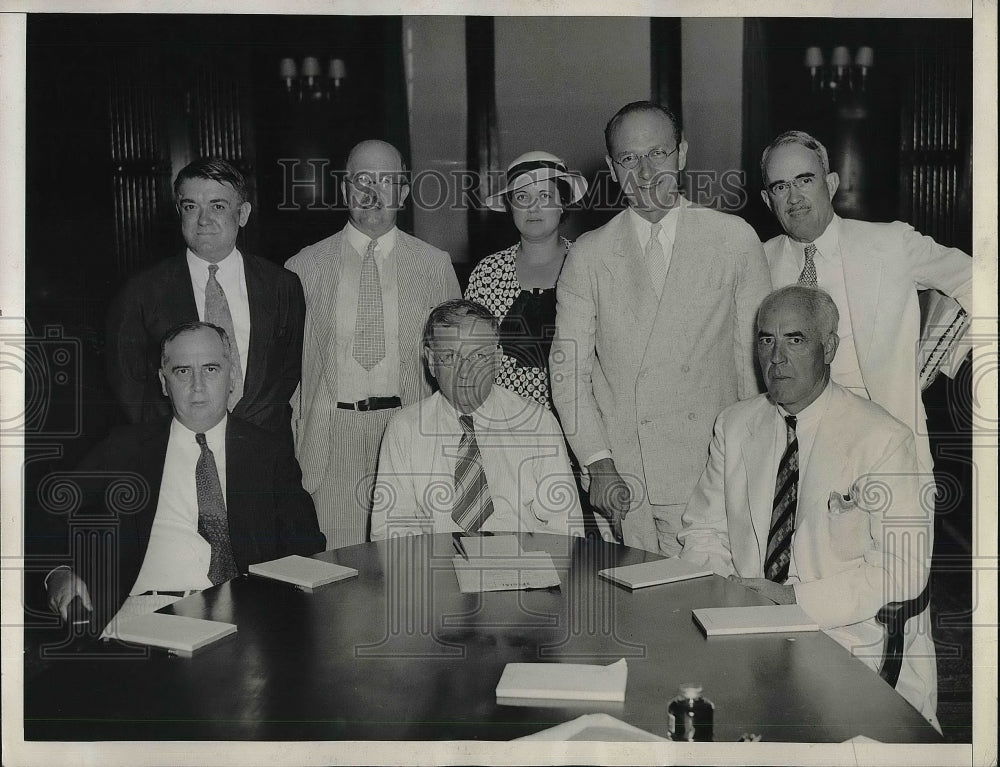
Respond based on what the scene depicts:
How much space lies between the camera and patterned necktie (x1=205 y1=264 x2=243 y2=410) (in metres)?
3.45

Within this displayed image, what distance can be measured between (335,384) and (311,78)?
1.05 meters

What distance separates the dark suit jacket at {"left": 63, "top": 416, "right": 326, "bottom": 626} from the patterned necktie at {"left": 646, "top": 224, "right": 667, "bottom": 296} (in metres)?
1.44

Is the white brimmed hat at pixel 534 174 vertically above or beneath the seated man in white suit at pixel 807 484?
above

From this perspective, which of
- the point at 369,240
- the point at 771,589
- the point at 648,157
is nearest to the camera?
the point at 771,589

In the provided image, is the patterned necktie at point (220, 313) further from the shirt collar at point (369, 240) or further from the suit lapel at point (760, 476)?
Result: the suit lapel at point (760, 476)

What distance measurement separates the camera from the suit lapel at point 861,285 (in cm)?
333

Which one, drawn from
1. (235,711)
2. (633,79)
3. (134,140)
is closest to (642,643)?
(235,711)

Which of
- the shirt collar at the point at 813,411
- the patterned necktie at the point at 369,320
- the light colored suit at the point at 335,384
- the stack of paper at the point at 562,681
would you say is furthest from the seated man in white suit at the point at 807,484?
the patterned necktie at the point at 369,320

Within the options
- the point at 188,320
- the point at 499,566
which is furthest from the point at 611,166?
the point at 188,320

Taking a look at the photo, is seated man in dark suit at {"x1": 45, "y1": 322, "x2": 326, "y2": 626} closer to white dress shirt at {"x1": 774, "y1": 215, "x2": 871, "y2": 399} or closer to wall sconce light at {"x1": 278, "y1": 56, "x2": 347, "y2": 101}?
wall sconce light at {"x1": 278, "y1": 56, "x2": 347, "y2": 101}

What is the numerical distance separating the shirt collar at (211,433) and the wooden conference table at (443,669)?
0.89 m

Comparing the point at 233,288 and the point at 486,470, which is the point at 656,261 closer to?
the point at 486,470

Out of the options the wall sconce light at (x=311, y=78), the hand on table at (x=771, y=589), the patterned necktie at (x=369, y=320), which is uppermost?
the wall sconce light at (x=311, y=78)

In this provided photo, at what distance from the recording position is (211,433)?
3.44 meters
